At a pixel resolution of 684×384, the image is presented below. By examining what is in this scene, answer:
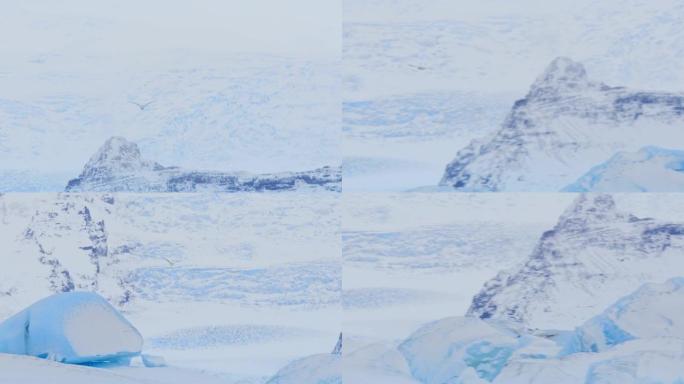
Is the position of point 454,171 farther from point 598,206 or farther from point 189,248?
point 189,248

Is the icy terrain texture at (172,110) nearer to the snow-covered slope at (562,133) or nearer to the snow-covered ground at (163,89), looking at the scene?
the snow-covered ground at (163,89)

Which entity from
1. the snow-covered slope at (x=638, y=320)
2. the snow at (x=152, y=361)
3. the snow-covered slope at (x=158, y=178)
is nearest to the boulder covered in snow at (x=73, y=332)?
the snow at (x=152, y=361)

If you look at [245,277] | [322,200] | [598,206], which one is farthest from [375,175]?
[598,206]

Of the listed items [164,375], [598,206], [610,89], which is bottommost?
[164,375]

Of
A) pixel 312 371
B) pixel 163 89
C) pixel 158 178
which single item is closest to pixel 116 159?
pixel 158 178

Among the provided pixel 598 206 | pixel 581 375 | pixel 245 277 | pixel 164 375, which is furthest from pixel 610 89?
pixel 164 375

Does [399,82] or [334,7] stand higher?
[334,7]
